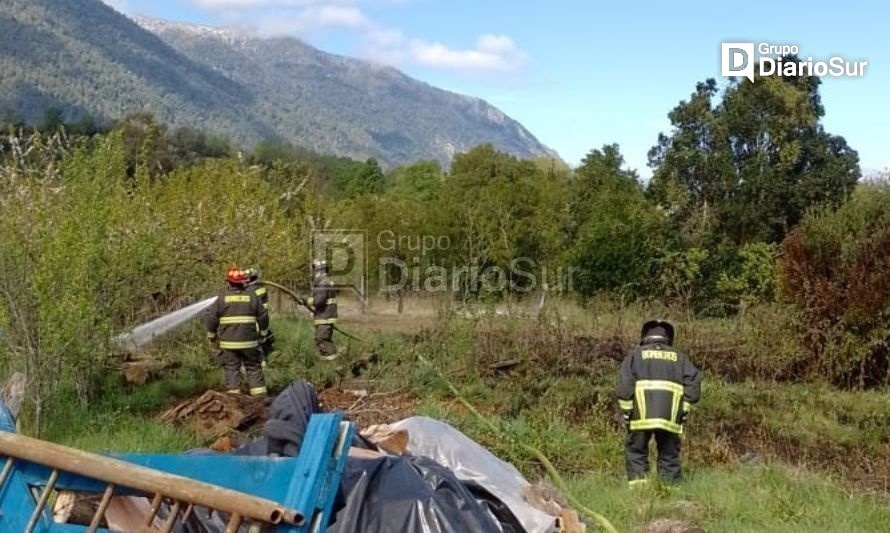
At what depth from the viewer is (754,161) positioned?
3531cm

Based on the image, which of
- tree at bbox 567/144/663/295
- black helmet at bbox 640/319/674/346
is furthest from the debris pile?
tree at bbox 567/144/663/295

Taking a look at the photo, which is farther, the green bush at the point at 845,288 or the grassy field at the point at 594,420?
the green bush at the point at 845,288

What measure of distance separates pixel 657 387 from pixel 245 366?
525cm

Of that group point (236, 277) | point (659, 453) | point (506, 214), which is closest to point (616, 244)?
point (506, 214)

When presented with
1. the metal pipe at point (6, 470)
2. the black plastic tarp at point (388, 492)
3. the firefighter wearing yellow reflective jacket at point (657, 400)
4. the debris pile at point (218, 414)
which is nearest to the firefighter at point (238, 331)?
the debris pile at point (218, 414)

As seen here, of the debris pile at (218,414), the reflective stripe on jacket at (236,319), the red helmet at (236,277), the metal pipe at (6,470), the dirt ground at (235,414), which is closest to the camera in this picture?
the metal pipe at (6,470)

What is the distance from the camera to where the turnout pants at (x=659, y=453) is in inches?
292

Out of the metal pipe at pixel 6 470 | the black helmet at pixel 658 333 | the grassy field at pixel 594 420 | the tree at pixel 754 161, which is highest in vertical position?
the tree at pixel 754 161

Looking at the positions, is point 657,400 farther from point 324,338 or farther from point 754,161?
A: point 754,161

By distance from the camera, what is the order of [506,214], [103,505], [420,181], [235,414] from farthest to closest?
[420,181]
[506,214]
[235,414]
[103,505]

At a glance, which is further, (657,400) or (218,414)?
(218,414)

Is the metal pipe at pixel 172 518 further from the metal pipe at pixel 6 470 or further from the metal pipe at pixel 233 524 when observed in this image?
the metal pipe at pixel 6 470

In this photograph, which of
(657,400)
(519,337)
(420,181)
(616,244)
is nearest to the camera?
(657,400)

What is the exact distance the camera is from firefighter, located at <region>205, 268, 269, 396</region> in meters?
10.6
